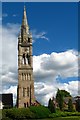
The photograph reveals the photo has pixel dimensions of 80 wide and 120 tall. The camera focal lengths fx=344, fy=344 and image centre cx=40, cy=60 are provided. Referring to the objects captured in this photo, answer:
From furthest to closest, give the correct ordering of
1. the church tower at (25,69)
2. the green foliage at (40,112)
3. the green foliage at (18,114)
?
the church tower at (25,69), the green foliage at (40,112), the green foliage at (18,114)

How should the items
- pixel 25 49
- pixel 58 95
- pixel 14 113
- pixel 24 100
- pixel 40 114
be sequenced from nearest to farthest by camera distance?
pixel 14 113 < pixel 40 114 < pixel 58 95 < pixel 24 100 < pixel 25 49

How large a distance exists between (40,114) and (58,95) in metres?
17.3

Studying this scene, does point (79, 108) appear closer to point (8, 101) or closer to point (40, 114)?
point (8, 101)

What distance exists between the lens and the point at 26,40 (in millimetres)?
68375

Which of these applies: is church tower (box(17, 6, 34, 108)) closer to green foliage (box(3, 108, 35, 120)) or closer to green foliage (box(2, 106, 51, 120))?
green foliage (box(2, 106, 51, 120))

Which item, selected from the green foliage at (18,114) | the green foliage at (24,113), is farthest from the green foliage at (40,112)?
the green foliage at (18,114)

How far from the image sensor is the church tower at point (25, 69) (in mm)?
62625

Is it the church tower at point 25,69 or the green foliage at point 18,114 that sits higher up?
the church tower at point 25,69

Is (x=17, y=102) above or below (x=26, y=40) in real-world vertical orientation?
below

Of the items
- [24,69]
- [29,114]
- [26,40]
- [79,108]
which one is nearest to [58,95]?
[79,108]

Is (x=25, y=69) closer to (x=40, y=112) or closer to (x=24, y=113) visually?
(x=40, y=112)

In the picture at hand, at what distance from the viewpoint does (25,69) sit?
6562cm

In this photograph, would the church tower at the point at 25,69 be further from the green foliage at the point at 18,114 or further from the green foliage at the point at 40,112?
the green foliage at the point at 18,114

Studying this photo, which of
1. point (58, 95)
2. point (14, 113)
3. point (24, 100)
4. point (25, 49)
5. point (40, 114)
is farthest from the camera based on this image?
point (25, 49)
